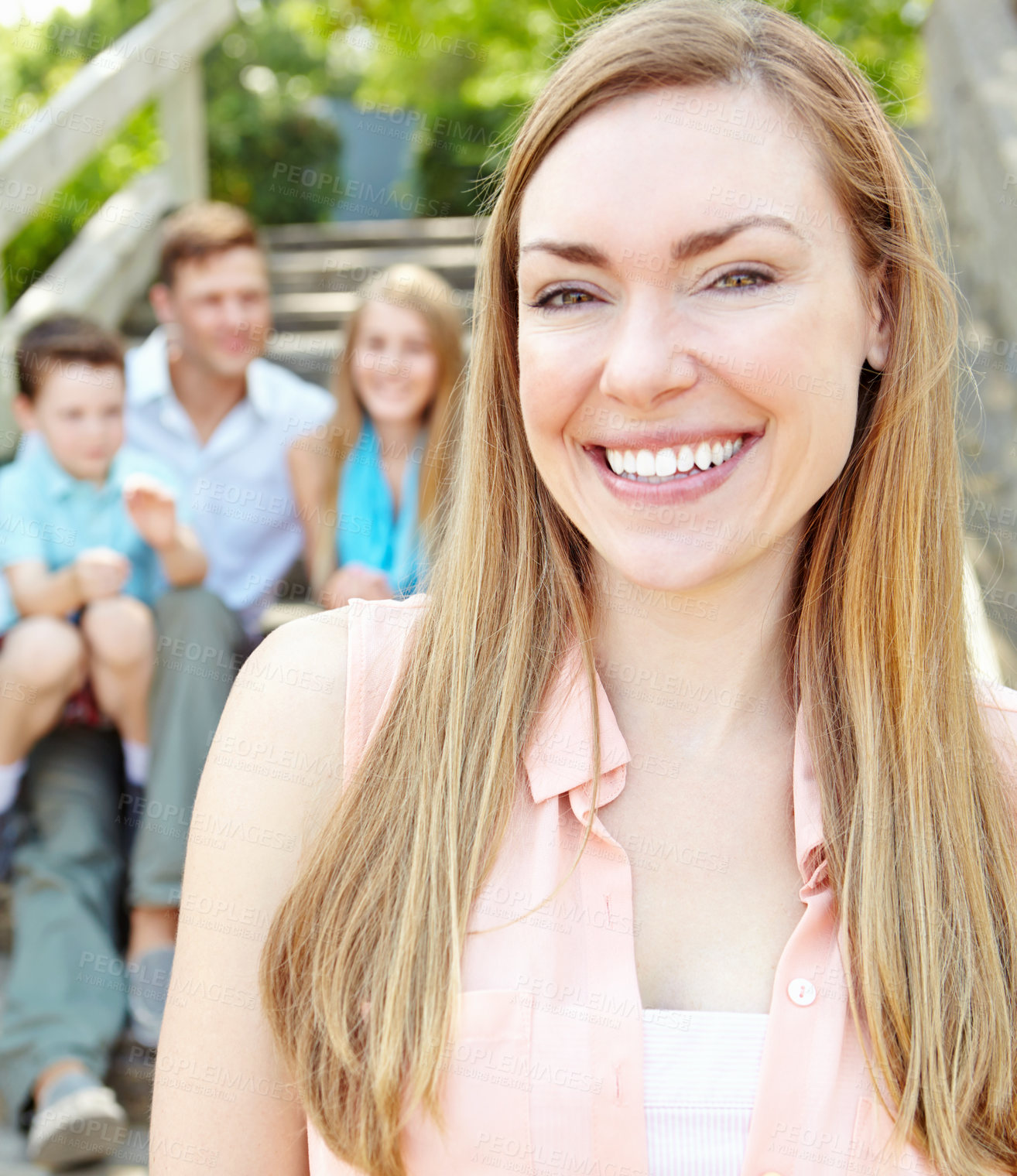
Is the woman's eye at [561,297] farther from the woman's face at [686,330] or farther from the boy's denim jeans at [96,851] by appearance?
the boy's denim jeans at [96,851]

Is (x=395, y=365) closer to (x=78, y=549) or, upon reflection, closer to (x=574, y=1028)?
(x=78, y=549)

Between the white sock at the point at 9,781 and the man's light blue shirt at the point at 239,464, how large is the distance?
79 cm

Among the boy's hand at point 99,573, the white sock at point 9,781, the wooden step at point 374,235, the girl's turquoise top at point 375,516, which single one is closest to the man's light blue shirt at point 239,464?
the girl's turquoise top at point 375,516

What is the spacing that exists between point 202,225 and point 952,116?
3516 mm

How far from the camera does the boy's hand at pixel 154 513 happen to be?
10.2 ft

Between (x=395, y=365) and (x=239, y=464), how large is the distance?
1.98 feet

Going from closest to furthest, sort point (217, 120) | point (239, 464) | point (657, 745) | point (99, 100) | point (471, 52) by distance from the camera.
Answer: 1. point (657, 745)
2. point (239, 464)
3. point (99, 100)
4. point (217, 120)
5. point (471, 52)

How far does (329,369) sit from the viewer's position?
4910 mm

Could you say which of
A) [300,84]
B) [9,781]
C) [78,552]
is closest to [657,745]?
[9,781]

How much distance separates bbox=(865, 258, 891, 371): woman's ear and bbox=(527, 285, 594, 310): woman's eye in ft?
1.20

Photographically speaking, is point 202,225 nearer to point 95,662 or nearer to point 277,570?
point 277,570

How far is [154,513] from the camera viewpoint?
3.12 meters

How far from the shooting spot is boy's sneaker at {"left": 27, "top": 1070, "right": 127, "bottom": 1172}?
91.4 inches
